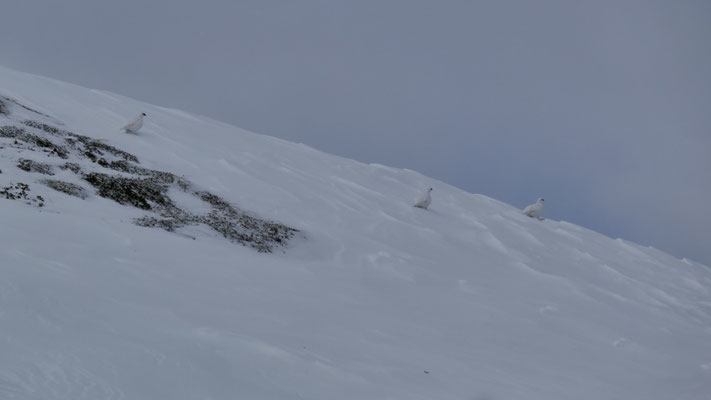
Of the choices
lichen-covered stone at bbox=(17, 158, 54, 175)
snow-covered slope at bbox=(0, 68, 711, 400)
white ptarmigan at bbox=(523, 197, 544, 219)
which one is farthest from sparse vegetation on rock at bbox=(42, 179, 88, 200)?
white ptarmigan at bbox=(523, 197, 544, 219)

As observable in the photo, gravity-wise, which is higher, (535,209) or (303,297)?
(535,209)

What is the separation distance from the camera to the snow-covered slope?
5888 mm

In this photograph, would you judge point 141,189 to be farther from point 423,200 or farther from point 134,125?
point 423,200

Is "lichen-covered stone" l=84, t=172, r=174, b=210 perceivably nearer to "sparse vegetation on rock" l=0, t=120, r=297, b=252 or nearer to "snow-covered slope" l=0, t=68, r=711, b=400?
"sparse vegetation on rock" l=0, t=120, r=297, b=252

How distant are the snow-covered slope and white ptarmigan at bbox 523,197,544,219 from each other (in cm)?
352

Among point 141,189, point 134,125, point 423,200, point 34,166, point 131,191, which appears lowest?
point 34,166

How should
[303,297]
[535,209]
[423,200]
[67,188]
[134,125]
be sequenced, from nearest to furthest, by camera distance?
[303,297], [67,188], [134,125], [423,200], [535,209]

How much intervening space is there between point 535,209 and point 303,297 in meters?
21.5

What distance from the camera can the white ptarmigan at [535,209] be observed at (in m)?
29.7

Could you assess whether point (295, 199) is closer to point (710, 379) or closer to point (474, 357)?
point (474, 357)

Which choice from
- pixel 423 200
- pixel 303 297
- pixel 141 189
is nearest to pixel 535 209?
pixel 423 200

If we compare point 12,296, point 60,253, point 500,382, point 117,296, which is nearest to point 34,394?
point 12,296

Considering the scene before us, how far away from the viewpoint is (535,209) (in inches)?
1170

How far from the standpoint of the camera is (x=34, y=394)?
4.36 m
